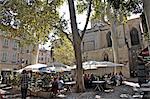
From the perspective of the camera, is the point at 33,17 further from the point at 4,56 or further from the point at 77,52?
the point at 4,56

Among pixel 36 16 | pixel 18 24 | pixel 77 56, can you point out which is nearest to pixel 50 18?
pixel 36 16

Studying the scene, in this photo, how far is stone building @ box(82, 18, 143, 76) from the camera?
39688mm

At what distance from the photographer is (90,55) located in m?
45.8

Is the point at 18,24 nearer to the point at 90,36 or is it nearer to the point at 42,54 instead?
the point at 90,36

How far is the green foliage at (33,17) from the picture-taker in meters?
15.7

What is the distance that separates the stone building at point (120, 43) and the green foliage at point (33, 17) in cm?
1896

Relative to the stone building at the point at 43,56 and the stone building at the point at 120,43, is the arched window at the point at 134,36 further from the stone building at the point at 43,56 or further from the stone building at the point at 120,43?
the stone building at the point at 43,56

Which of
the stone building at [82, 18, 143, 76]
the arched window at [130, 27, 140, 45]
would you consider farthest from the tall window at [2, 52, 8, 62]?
the arched window at [130, 27, 140, 45]

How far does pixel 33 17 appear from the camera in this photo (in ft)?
53.3

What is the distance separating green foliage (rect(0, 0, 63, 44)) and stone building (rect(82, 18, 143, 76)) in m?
19.0

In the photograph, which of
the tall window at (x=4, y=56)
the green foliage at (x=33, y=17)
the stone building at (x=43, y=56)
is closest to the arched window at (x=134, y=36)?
the green foliage at (x=33, y=17)

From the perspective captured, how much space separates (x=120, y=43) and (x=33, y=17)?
89.6ft

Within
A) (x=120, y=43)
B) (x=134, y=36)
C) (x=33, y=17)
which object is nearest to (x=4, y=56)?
(x=120, y=43)

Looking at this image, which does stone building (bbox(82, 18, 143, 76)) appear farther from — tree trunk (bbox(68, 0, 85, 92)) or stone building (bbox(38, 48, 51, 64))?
stone building (bbox(38, 48, 51, 64))
